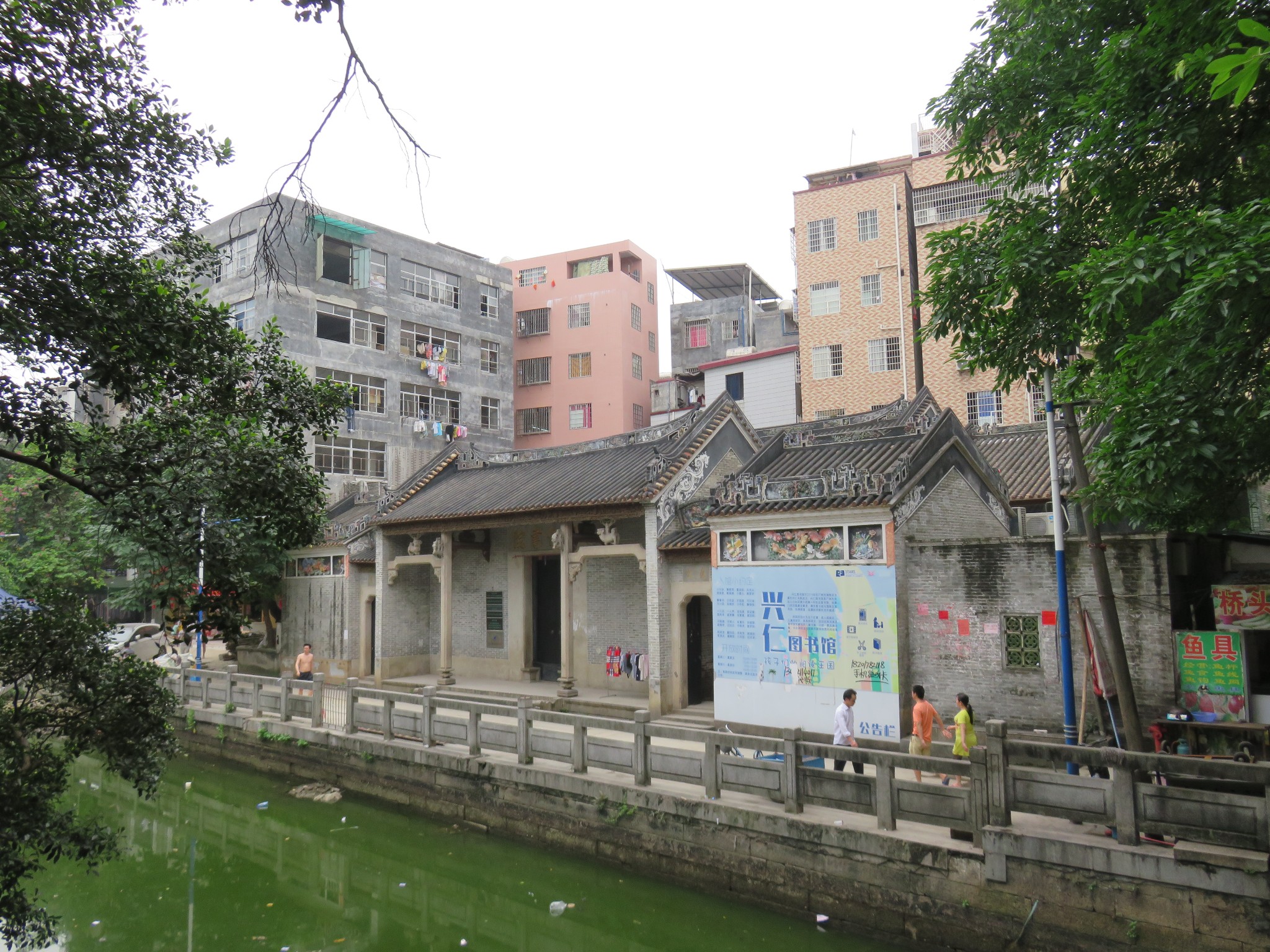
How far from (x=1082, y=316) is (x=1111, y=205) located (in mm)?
1071

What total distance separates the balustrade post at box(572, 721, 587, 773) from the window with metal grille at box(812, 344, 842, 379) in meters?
20.3

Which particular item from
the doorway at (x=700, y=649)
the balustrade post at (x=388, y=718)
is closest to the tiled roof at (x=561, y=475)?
the doorway at (x=700, y=649)

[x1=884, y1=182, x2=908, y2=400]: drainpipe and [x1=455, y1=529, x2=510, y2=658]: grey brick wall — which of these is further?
[x1=884, y1=182, x2=908, y2=400]: drainpipe

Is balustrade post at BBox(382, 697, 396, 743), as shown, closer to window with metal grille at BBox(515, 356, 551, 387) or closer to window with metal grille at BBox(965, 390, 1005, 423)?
window with metal grille at BBox(965, 390, 1005, 423)

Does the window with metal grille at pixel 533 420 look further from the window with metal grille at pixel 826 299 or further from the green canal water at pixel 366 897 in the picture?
the green canal water at pixel 366 897

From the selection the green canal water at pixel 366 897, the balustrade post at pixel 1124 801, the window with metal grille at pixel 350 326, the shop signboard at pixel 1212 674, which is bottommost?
the green canal water at pixel 366 897

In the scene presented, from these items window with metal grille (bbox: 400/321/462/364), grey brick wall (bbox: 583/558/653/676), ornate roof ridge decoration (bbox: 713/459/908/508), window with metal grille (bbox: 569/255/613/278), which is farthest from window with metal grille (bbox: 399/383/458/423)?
ornate roof ridge decoration (bbox: 713/459/908/508)

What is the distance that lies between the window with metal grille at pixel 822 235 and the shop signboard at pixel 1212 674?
861 inches

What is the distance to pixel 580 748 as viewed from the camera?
11609 millimetres

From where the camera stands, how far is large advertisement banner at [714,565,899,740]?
40.0 ft

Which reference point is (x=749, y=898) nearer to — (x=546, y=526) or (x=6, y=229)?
(x=6, y=229)

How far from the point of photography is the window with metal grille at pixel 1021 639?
37.5 ft

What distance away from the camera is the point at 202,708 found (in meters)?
18.3

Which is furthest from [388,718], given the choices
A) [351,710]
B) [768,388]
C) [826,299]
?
[826,299]
